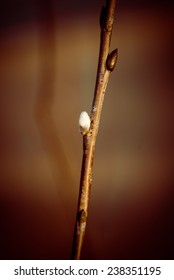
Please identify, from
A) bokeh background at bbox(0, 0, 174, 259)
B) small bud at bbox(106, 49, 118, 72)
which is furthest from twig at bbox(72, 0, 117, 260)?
bokeh background at bbox(0, 0, 174, 259)

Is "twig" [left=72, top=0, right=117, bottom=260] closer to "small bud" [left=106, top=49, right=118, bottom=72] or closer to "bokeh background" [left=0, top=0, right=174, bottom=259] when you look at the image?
"small bud" [left=106, top=49, right=118, bottom=72]

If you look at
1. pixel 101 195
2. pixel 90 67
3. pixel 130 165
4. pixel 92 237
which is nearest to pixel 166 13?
pixel 90 67

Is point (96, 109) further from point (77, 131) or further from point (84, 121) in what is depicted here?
point (77, 131)

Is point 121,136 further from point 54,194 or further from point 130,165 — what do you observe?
→ point 54,194

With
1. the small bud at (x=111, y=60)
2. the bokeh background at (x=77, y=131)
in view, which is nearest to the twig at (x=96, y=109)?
the small bud at (x=111, y=60)

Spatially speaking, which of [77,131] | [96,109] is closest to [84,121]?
[96,109]

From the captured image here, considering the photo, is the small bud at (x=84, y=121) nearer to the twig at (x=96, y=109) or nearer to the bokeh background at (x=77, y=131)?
the twig at (x=96, y=109)
